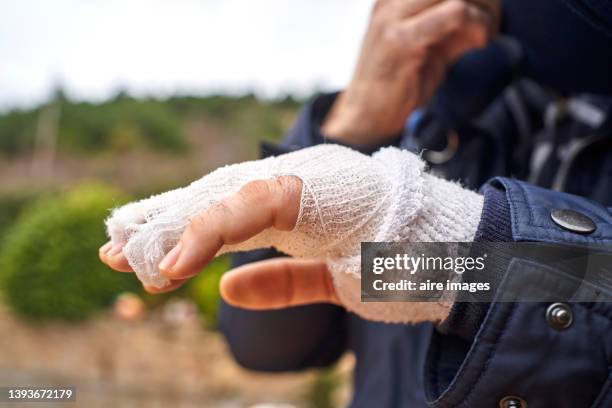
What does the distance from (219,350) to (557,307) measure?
2.94 m

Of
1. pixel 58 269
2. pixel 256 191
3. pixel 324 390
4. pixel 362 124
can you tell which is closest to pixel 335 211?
pixel 256 191

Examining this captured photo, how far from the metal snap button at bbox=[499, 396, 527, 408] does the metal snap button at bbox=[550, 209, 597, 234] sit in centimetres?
13

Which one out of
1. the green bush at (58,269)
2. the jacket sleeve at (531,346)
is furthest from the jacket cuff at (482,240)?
the green bush at (58,269)

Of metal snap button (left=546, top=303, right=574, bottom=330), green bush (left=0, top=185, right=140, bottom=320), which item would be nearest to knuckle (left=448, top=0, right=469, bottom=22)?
metal snap button (left=546, top=303, right=574, bottom=330)

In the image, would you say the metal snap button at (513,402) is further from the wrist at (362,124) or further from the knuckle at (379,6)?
the knuckle at (379,6)

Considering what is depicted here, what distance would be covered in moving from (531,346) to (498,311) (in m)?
0.04

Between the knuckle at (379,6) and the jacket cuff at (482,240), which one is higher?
the knuckle at (379,6)

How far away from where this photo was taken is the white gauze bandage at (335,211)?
1.26ft

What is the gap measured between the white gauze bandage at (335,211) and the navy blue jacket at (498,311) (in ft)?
0.10

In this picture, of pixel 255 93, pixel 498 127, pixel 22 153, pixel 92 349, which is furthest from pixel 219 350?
pixel 22 153

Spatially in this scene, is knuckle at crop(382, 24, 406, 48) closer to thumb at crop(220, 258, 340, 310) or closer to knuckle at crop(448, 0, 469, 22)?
knuckle at crop(448, 0, 469, 22)

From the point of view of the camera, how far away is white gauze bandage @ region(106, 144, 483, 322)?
0.38 meters

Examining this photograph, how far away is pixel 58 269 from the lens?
8.93 ft

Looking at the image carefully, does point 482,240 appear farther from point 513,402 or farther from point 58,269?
point 58,269
